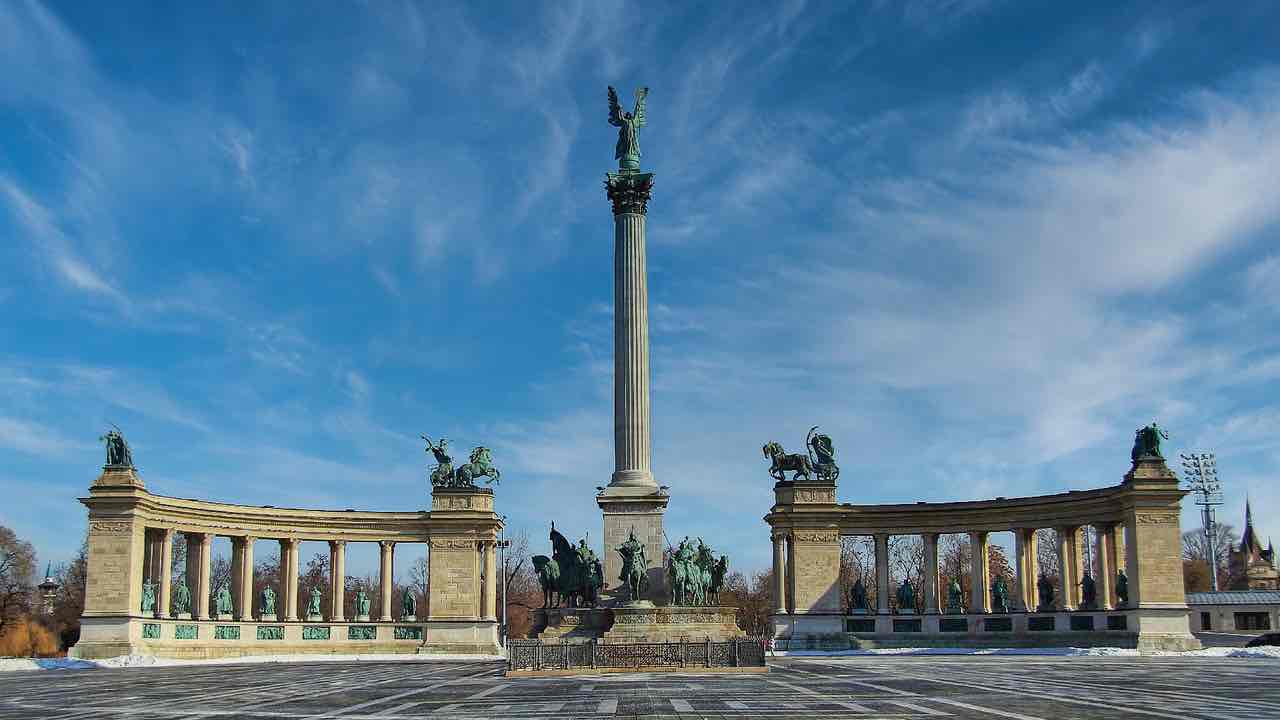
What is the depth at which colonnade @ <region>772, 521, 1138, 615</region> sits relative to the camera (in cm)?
7456

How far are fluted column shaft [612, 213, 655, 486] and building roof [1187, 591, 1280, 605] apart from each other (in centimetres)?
6183

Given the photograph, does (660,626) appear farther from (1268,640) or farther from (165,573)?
(1268,640)

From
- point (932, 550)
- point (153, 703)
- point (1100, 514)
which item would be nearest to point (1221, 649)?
point (1100, 514)

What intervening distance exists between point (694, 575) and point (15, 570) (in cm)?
6810

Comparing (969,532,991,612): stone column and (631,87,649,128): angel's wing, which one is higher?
(631,87,649,128): angel's wing

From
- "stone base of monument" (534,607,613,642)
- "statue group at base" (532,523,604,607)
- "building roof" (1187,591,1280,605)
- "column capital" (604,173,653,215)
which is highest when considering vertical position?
"column capital" (604,173,653,215)

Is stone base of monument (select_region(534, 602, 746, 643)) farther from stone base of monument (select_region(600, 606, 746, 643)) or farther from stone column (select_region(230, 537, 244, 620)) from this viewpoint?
stone column (select_region(230, 537, 244, 620))

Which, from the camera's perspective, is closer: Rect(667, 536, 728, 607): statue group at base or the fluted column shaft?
Rect(667, 536, 728, 607): statue group at base

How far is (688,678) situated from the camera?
123 feet

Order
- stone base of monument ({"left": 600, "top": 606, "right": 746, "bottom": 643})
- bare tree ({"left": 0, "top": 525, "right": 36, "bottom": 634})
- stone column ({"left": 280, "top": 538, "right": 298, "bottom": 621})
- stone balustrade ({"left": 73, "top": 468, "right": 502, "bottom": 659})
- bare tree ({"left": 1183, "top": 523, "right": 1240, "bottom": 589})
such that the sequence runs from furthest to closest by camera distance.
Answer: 1. bare tree ({"left": 1183, "top": 523, "right": 1240, "bottom": 589})
2. bare tree ({"left": 0, "top": 525, "right": 36, "bottom": 634})
3. stone column ({"left": 280, "top": 538, "right": 298, "bottom": 621})
4. stone balustrade ({"left": 73, "top": 468, "right": 502, "bottom": 659})
5. stone base of monument ({"left": 600, "top": 606, "right": 746, "bottom": 643})

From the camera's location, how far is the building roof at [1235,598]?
90062 millimetres

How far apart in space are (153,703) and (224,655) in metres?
40.9

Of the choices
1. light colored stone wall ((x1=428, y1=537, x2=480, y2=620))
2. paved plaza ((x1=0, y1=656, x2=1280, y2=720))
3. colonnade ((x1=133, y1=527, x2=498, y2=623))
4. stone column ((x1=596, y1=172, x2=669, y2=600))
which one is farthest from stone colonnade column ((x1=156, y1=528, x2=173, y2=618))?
stone column ((x1=596, y1=172, x2=669, y2=600))

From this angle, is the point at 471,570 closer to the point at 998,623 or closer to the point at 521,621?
the point at 998,623
